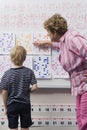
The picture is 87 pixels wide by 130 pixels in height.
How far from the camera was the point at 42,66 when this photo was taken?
241 centimetres

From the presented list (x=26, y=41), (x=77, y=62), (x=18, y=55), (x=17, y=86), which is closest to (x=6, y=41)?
(x=26, y=41)

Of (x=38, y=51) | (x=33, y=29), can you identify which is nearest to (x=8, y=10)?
(x=33, y=29)

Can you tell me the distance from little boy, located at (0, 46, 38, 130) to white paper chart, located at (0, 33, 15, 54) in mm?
218

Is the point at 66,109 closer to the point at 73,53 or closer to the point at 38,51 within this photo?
the point at 38,51

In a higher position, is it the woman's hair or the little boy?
the woman's hair

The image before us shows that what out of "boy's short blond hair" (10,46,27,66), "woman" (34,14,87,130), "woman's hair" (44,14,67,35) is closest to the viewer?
"woman" (34,14,87,130)

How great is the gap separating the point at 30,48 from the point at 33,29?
0.55 ft

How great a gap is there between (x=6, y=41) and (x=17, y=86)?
1.47ft

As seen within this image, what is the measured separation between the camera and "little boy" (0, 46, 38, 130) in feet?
7.09

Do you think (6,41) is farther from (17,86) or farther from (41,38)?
(17,86)

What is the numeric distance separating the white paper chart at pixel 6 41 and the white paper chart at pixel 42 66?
240mm

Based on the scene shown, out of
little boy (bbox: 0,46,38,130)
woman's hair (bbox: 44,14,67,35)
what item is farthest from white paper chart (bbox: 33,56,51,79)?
woman's hair (bbox: 44,14,67,35)

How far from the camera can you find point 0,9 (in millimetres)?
2377

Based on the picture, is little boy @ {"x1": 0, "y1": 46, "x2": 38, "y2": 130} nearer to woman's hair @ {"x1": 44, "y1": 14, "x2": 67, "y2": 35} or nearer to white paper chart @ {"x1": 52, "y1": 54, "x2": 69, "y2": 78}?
white paper chart @ {"x1": 52, "y1": 54, "x2": 69, "y2": 78}
